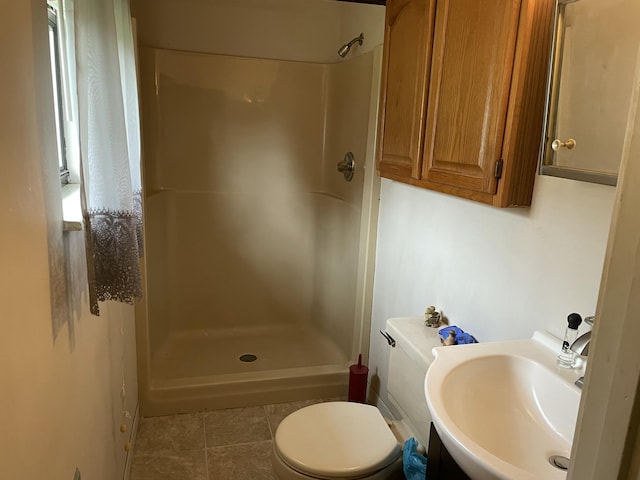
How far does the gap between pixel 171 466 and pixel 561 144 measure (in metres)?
1.88

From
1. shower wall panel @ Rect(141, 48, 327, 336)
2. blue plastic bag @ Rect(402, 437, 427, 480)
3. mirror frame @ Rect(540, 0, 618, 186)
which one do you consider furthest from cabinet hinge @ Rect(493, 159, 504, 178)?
shower wall panel @ Rect(141, 48, 327, 336)

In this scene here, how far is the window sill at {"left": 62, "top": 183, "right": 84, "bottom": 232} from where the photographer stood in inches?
41.8

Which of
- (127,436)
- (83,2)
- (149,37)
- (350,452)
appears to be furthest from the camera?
(149,37)

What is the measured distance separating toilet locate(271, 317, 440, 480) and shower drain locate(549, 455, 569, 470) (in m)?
0.45

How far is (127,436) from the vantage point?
1944mm

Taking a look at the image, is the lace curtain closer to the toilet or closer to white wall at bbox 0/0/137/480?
white wall at bbox 0/0/137/480

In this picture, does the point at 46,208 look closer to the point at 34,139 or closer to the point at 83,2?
the point at 34,139

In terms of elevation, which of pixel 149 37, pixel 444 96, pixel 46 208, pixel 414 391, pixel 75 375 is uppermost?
pixel 149 37

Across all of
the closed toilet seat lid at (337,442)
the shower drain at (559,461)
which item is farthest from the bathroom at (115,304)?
the closed toilet seat lid at (337,442)

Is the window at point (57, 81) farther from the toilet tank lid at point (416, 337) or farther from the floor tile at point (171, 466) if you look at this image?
the floor tile at point (171, 466)

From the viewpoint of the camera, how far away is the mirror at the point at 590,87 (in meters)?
1.00

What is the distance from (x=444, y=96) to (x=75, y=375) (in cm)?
126

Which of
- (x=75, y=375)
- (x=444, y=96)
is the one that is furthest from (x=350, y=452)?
(x=444, y=96)

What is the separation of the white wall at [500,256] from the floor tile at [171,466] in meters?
1.05
